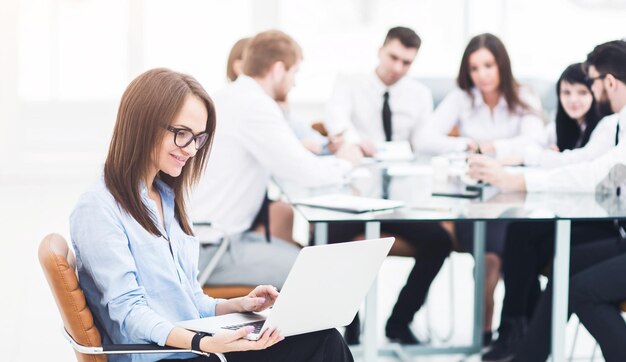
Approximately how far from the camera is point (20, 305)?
13.7 ft

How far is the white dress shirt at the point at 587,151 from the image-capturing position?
11.0 ft

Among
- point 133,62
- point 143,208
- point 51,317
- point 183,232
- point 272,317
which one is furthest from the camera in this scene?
point 133,62

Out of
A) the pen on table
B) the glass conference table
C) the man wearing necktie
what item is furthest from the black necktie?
the pen on table

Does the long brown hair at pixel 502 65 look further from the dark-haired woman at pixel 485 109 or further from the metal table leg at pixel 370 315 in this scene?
the metal table leg at pixel 370 315

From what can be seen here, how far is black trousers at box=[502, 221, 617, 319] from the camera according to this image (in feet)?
10.7

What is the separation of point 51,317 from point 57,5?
5.31 metres

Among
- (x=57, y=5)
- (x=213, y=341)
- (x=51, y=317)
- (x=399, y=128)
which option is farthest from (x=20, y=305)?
(x=57, y=5)

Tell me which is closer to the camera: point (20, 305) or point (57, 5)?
point (20, 305)

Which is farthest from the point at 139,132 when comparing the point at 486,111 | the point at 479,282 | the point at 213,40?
the point at 213,40

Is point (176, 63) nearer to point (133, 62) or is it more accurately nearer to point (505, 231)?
point (133, 62)

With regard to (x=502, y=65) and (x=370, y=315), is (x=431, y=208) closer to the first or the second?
(x=370, y=315)

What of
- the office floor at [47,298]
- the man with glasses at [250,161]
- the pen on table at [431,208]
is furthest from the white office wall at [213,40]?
the pen on table at [431,208]

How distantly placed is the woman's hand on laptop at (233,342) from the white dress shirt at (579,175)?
1586mm

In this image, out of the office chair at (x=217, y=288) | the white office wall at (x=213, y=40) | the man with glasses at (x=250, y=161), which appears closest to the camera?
the office chair at (x=217, y=288)
